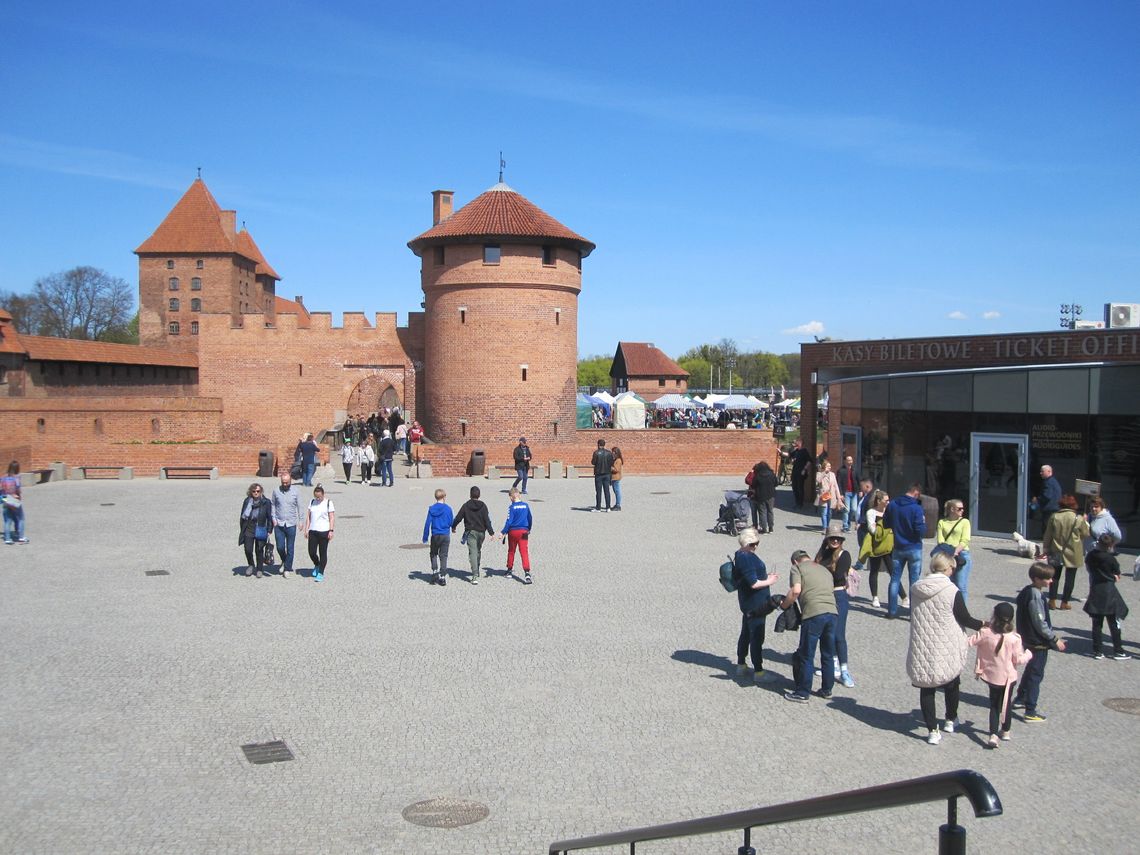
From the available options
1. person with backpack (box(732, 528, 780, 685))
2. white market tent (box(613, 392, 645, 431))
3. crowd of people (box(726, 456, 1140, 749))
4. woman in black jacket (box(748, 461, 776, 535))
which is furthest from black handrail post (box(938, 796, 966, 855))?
white market tent (box(613, 392, 645, 431))

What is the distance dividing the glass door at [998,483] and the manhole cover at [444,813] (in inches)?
589

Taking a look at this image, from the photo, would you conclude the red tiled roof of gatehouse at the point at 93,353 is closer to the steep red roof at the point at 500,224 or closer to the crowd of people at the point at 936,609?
the steep red roof at the point at 500,224

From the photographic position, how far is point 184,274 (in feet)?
225

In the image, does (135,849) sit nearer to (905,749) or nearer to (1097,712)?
(905,749)

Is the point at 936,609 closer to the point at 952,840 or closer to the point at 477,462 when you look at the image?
the point at 952,840

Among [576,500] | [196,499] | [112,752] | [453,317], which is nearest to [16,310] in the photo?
[453,317]

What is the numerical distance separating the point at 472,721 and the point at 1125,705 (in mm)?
5798

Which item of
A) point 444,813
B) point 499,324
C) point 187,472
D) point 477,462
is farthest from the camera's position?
point 499,324

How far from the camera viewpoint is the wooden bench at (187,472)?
30.9 m

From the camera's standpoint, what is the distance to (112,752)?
788 cm

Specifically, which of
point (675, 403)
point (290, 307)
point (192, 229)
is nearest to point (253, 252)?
point (192, 229)

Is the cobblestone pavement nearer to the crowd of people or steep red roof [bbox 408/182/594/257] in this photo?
the crowd of people

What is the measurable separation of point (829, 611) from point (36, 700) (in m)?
7.19

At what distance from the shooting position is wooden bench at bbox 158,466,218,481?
30938mm
